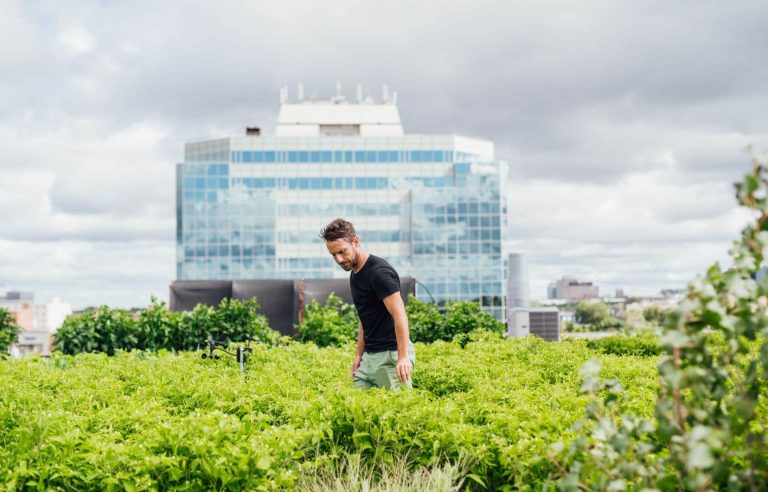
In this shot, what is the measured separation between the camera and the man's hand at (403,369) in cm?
598

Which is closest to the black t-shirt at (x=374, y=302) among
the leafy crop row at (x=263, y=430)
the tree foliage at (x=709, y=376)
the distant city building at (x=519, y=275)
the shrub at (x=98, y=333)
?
the leafy crop row at (x=263, y=430)

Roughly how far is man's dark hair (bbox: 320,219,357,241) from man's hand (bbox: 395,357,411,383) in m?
1.11

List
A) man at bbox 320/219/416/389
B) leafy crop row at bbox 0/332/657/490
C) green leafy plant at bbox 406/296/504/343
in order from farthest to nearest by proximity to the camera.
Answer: green leafy plant at bbox 406/296/504/343
man at bbox 320/219/416/389
leafy crop row at bbox 0/332/657/490

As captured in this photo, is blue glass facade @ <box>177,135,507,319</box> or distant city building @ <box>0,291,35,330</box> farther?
distant city building @ <box>0,291,35,330</box>

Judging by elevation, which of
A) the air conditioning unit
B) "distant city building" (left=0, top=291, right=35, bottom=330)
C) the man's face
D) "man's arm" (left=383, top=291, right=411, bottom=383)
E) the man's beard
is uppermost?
the man's face

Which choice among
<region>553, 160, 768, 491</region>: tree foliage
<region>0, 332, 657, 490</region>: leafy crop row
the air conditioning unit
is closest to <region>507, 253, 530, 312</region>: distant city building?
the air conditioning unit

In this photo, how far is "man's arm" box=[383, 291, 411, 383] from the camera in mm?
6016

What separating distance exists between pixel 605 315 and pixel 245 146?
58.6 m

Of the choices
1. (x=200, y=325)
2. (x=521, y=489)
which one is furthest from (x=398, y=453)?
(x=200, y=325)

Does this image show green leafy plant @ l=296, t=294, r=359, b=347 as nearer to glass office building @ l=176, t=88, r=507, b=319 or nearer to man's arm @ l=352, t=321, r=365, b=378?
man's arm @ l=352, t=321, r=365, b=378

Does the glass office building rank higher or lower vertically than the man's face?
higher

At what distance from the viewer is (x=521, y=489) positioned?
4066 mm

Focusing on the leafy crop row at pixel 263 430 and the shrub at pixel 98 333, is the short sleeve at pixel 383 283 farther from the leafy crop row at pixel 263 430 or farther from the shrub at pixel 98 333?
the shrub at pixel 98 333

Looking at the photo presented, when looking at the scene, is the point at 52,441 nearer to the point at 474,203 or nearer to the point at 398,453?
the point at 398,453
